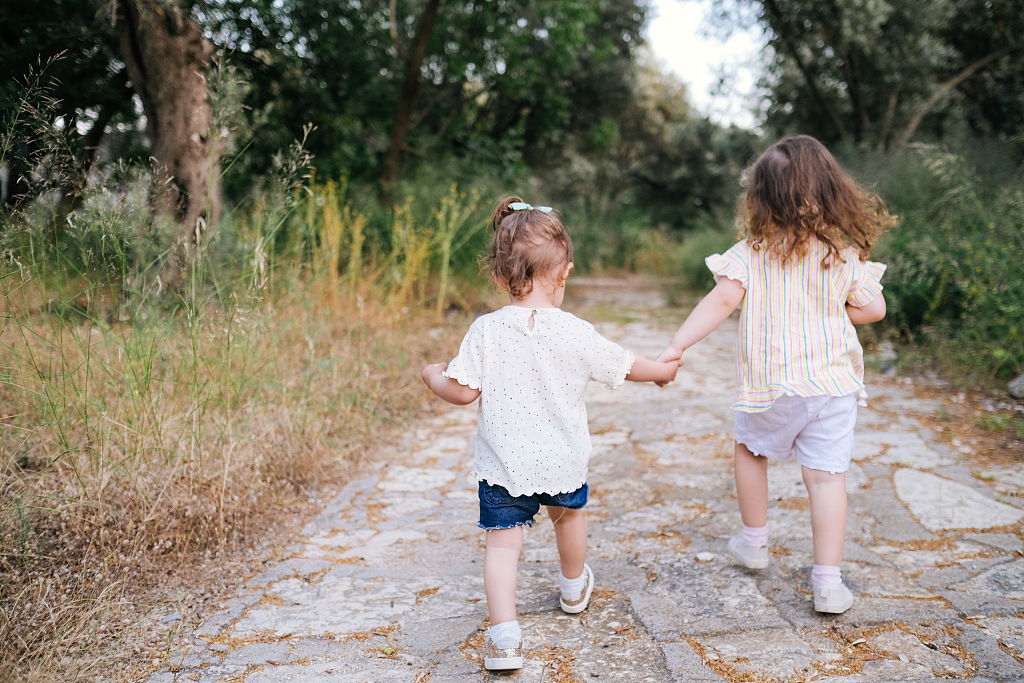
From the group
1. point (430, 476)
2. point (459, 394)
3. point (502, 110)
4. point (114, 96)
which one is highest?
point (502, 110)

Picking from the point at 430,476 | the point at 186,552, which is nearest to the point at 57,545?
the point at 186,552

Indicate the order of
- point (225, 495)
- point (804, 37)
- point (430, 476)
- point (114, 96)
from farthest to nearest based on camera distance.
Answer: point (804, 37)
point (114, 96)
point (430, 476)
point (225, 495)

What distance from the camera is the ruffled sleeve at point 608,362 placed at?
5.81 ft

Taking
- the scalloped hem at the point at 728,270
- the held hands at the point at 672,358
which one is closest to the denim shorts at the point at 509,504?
the held hands at the point at 672,358

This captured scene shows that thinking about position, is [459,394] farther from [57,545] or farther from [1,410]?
[1,410]

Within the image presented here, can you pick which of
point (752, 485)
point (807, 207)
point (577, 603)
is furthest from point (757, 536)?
point (807, 207)

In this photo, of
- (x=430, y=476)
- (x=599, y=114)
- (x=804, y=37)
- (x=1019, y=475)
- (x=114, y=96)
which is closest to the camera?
(x=1019, y=475)

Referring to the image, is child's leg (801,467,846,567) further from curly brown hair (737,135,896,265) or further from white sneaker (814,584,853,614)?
curly brown hair (737,135,896,265)

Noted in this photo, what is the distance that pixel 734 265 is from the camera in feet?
6.84

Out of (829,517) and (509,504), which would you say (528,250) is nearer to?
(509,504)

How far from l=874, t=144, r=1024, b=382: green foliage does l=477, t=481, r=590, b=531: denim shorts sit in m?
3.40

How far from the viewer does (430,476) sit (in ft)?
10.2

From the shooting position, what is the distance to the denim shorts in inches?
69.0

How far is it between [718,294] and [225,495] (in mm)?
1779
